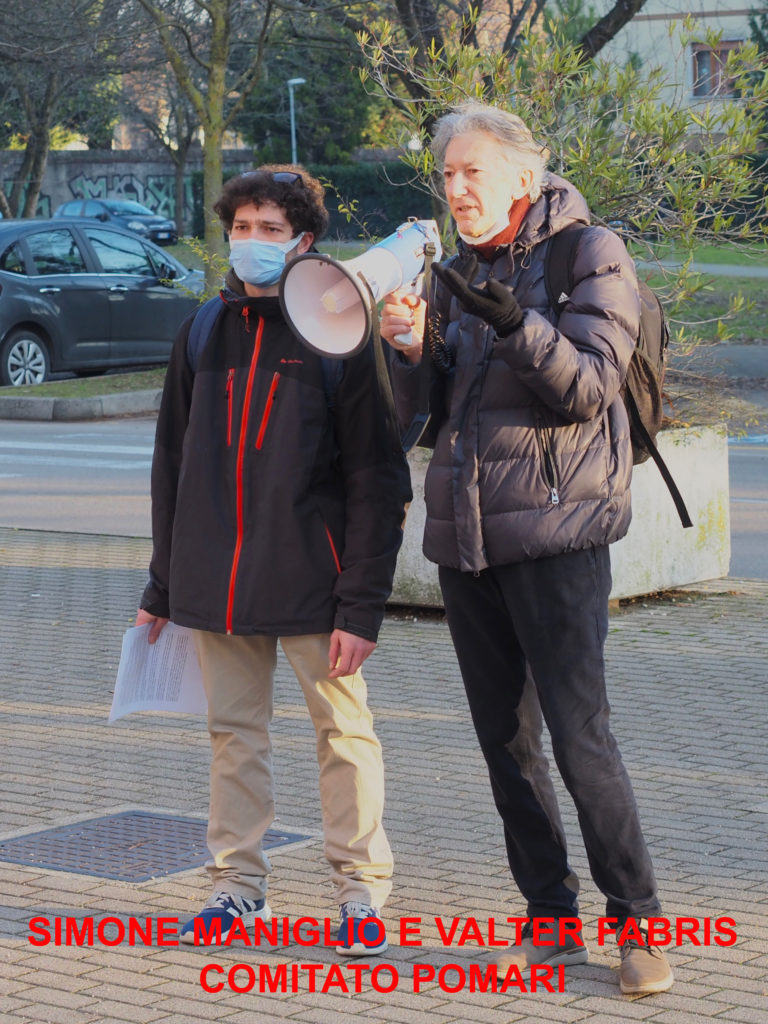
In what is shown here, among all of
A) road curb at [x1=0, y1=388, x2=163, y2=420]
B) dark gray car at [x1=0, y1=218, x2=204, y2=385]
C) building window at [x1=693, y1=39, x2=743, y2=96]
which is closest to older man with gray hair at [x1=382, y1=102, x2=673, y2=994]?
building window at [x1=693, y1=39, x2=743, y2=96]

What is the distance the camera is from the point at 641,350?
3.68 meters

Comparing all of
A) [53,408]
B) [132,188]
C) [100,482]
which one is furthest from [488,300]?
[132,188]

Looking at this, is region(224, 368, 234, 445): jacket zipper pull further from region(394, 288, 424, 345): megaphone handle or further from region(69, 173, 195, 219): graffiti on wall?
region(69, 173, 195, 219): graffiti on wall

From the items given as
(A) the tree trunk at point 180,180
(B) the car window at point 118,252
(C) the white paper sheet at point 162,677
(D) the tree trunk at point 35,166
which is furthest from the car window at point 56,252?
(A) the tree trunk at point 180,180

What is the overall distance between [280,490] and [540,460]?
695 millimetres

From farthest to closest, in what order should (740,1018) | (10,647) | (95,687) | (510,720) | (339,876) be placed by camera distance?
1. (10,647)
2. (95,687)
3. (339,876)
4. (510,720)
5. (740,1018)

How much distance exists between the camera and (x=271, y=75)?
164 feet

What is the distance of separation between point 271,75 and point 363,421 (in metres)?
48.2

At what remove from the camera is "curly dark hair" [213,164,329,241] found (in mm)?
4000

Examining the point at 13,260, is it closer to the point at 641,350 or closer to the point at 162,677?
the point at 162,677

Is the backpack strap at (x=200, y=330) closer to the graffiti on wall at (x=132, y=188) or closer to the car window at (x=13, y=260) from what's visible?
the car window at (x=13, y=260)

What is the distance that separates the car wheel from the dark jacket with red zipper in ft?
49.3

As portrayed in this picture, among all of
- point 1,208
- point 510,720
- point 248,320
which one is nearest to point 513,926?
point 510,720

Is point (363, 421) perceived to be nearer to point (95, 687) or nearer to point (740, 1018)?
point (740, 1018)
